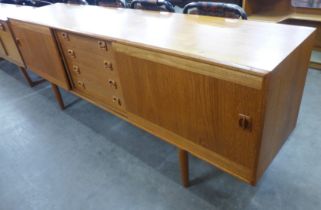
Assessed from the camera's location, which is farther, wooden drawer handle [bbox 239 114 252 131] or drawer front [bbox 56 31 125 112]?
drawer front [bbox 56 31 125 112]

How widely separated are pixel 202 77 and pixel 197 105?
0.13m

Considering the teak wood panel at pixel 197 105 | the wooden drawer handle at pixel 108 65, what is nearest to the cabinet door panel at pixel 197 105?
the teak wood panel at pixel 197 105

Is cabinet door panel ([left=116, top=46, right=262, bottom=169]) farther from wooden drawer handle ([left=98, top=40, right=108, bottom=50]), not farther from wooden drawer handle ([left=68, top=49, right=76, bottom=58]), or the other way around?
wooden drawer handle ([left=68, top=49, right=76, bottom=58])

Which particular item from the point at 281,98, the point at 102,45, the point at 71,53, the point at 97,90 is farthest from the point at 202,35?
the point at 71,53

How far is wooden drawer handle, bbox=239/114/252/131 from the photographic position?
0.82 m

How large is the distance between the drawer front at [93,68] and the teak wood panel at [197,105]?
13 cm

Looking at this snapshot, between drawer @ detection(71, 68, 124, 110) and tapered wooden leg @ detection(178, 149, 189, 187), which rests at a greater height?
drawer @ detection(71, 68, 124, 110)

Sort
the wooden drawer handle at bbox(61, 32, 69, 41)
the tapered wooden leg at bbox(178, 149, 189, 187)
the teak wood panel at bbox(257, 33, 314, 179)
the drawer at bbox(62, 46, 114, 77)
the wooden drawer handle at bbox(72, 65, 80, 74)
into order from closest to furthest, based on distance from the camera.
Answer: the teak wood panel at bbox(257, 33, 314, 179)
the tapered wooden leg at bbox(178, 149, 189, 187)
the drawer at bbox(62, 46, 114, 77)
the wooden drawer handle at bbox(61, 32, 69, 41)
the wooden drawer handle at bbox(72, 65, 80, 74)

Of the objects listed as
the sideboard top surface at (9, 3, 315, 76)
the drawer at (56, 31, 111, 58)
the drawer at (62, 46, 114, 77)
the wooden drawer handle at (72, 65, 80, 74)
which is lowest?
the wooden drawer handle at (72, 65, 80, 74)

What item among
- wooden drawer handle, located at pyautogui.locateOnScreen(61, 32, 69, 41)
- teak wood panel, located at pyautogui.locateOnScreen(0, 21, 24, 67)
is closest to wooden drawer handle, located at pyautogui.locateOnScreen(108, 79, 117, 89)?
wooden drawer handle, located at pyautogui.locateOnScreen(61, 32, 69, 41)

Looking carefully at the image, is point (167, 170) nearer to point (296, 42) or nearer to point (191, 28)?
point (191, 28)

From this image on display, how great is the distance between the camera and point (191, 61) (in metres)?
0.88

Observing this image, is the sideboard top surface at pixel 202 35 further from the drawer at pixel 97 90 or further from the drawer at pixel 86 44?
the drawer at pixel 97 90

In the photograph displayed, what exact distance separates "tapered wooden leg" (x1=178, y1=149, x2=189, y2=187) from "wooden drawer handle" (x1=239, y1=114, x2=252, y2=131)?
1.38 ft
